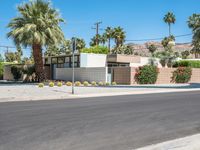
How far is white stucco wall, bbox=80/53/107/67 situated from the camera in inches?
1658

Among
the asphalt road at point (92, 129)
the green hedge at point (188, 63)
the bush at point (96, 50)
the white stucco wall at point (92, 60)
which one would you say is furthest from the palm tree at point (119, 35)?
the asphalt road at point (92, 129)

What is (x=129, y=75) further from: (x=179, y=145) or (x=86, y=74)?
(x=179, y=145)

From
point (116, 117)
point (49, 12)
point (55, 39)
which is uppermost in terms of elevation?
point (49, 12)

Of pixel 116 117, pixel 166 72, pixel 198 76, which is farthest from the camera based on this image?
pixel 198 76

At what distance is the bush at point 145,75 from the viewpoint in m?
37.8

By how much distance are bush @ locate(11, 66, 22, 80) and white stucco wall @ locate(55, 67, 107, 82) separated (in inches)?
291

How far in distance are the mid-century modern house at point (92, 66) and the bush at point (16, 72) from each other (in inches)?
164

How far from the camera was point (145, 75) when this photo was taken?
38.0m

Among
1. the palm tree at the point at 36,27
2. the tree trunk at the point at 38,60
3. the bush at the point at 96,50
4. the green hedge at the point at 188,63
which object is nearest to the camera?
the palm tree at the point at 36,27

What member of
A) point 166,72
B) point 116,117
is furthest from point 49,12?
point 116,117

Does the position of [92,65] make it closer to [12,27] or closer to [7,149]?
[12,27]

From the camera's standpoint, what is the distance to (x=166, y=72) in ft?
135

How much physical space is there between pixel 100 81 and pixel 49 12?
9573 millimetres

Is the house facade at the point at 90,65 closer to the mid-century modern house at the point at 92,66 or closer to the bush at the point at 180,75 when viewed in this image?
the mid-century modern house at the point at 92,66
